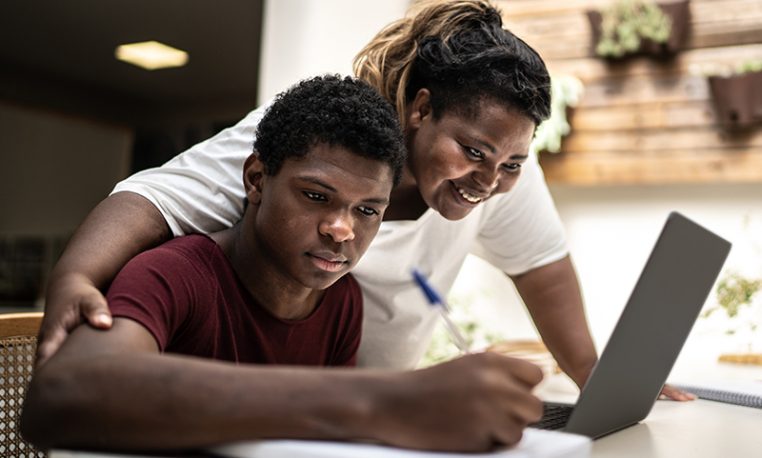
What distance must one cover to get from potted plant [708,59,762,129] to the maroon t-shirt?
158 cm

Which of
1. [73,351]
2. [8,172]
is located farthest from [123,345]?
[8,172]

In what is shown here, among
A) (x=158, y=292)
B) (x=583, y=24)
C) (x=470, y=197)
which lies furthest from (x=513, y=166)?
(x=583, y=24)

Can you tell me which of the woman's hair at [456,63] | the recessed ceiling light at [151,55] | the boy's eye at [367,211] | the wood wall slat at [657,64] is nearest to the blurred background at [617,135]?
the wood wall slat at [657,64]

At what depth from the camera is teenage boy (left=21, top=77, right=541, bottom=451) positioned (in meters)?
0.61

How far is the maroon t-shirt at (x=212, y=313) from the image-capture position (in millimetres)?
784

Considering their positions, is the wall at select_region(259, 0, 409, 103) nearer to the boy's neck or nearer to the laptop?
the boy's neck

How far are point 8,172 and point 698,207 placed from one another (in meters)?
4.70

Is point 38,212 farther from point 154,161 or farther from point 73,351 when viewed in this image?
point 73,351

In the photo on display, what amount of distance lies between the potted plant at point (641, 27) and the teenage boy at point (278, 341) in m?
1.59

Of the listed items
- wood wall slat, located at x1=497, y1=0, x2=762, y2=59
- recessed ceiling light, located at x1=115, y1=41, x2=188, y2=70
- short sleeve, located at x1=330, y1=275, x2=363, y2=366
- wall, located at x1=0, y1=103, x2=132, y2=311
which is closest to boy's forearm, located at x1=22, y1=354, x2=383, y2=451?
short sleeve, located at x1=330, y1=275, x2=363, y2=366

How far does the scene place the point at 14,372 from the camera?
996mm

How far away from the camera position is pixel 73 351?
0.67 m

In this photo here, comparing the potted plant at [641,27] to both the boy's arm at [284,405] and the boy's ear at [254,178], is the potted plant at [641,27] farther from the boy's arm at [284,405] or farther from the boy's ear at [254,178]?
the boy's arm at [284,405]

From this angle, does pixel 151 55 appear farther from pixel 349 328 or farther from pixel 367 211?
pixel 367 211
